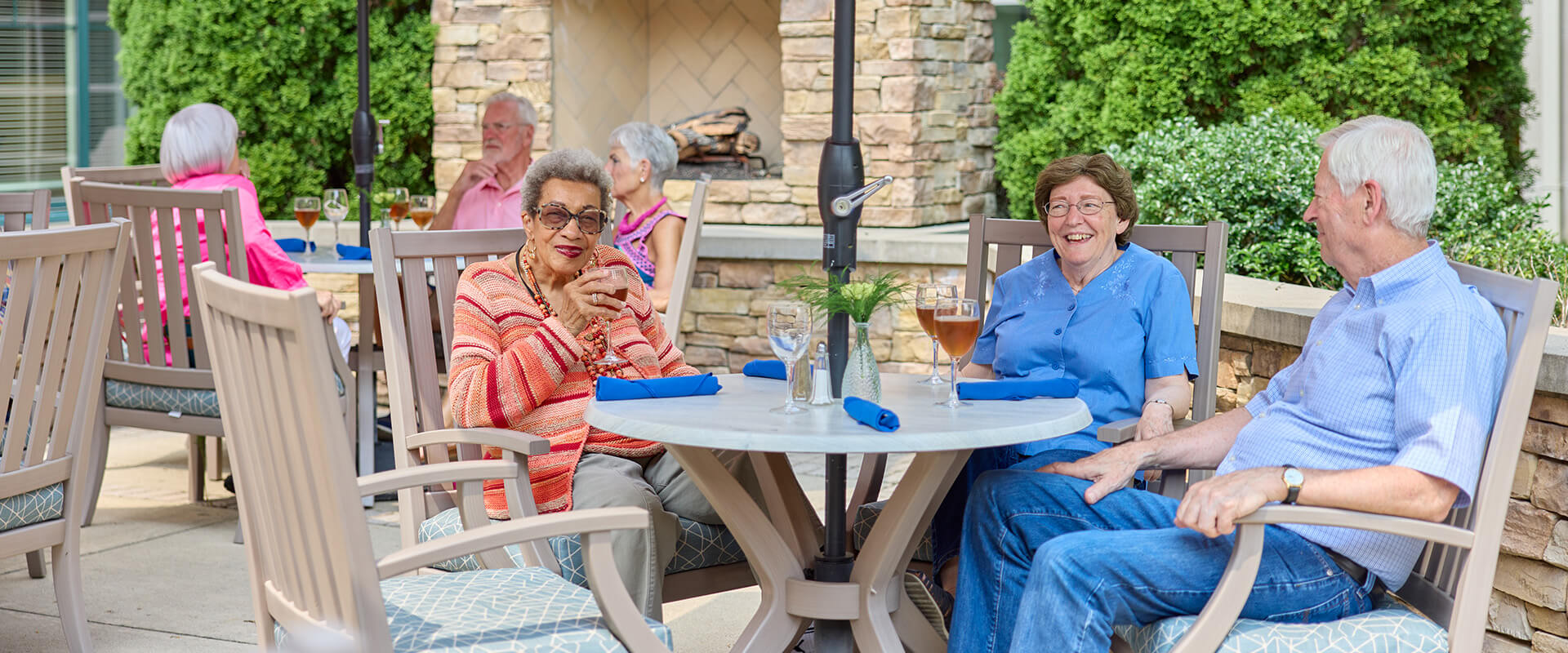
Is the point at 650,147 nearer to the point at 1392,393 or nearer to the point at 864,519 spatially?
the point at 864,519

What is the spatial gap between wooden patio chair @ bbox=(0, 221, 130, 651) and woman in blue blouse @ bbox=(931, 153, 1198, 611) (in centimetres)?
166

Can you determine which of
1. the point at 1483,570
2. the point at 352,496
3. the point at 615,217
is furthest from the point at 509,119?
the point at 1483,570

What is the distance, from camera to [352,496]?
66.4 inches

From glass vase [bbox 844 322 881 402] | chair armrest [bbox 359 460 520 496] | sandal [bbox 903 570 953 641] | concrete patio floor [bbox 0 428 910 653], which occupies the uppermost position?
glass vase [bbox 844 322 881 402]

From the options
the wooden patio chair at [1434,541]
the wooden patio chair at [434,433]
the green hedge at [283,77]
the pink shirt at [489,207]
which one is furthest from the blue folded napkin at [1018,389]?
the green hedge at [283,77]

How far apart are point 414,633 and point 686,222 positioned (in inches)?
94.6

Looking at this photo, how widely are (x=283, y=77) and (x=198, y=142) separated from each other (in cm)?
320

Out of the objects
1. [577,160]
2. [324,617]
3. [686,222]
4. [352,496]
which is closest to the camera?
[352,496]

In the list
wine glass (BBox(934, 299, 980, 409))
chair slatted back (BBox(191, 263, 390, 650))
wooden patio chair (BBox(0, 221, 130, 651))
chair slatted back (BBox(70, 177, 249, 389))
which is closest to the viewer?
chair slatted back (BBox(191, 263, 390, 650))

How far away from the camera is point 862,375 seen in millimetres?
2277

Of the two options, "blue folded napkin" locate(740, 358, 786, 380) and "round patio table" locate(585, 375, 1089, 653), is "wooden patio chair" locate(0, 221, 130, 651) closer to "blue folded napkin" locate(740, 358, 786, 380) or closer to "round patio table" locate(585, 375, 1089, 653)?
"round patio table" locate(585, 375, 1089, 653)

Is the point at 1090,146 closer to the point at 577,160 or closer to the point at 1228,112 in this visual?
the point at 1228,112

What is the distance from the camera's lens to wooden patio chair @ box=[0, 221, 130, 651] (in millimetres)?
2539

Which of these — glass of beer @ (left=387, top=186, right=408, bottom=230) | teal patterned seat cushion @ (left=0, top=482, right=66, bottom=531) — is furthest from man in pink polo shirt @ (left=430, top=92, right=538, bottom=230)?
teal patterned seat cushion @ (left=0, top=482, right=66, bottom=531)
